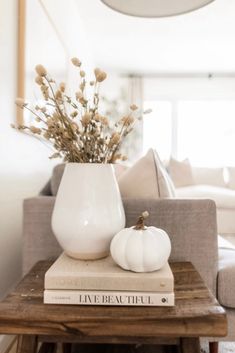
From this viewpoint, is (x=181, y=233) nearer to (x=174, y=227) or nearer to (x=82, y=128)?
(x=174, y=227)

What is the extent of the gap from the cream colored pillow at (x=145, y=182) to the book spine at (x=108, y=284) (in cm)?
51

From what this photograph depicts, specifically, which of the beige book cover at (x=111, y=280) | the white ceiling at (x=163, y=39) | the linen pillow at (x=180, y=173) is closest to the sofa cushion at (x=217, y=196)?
the linen pillow at (x=180, y=173)

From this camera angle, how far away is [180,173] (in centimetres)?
419

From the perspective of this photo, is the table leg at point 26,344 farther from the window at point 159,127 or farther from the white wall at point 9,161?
the window at point 159,127

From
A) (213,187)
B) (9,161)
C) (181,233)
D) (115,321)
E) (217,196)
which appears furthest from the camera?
(213,187)

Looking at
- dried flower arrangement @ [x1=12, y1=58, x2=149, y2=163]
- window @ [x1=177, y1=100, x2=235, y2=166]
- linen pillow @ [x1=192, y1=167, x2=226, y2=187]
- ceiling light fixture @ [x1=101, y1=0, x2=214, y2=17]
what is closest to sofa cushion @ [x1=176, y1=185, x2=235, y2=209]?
linen pillow @ [x1=192, y1=167, x2=226, y2=187]

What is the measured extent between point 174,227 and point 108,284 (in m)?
0.44

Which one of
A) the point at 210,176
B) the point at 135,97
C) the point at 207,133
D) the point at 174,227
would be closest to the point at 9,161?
the point at 174,227

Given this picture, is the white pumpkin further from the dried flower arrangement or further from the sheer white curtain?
the sheer white curtain

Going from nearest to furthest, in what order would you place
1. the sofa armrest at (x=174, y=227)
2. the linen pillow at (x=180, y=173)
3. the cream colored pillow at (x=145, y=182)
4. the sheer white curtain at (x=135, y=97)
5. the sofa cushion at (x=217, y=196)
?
1. the sofa armrest at (x=174, y=227)
2. the cream colored pillow at (x=145, y=182)
3. the sofa cushion at (x=217, y=196)
4. the linen pillow at (x=180, y=173)
5. the sheer white curtain at (x=135, y=97)

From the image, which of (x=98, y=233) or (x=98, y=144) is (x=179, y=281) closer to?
(x=98, y=233)

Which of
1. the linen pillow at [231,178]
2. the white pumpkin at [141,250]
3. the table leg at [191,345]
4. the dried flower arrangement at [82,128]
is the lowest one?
the table leg at [191,345]

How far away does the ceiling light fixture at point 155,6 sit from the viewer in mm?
1178

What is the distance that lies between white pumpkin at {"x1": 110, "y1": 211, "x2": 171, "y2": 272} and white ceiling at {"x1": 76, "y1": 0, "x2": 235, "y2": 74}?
2.85m
